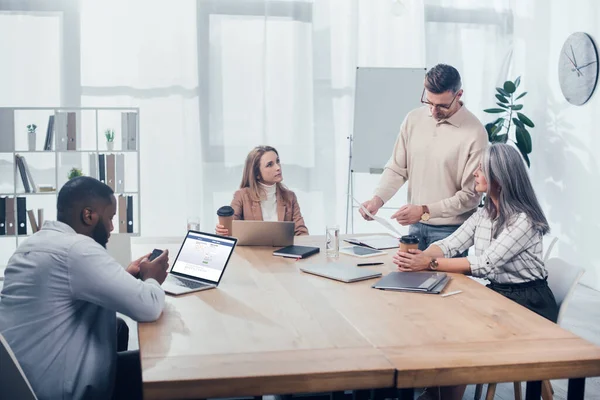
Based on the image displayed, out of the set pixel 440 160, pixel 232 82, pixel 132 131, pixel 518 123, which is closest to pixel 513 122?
pixel 518 123

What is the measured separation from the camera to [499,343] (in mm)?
1734

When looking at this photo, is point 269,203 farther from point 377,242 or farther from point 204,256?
point 204,256

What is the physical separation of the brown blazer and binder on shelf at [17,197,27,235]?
2.28m

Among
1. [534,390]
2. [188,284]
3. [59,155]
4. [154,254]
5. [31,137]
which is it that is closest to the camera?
[534,390]

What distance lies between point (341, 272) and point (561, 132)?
12.3 feet

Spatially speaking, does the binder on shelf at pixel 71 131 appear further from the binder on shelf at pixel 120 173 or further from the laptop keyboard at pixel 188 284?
the laptop keyboard at pixel 188 284

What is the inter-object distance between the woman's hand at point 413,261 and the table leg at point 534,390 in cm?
73

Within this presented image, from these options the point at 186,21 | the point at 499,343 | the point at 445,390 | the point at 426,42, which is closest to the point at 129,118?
the point at 186,21

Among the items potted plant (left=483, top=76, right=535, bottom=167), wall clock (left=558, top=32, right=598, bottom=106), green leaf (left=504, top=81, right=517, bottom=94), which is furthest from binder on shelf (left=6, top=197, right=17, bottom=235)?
wall clock (left=558, top=32, right=598, bottom=106)

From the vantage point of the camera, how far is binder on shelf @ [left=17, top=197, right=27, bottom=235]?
17.0 feet

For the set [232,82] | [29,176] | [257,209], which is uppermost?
[232,82]

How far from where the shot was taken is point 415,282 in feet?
7.76

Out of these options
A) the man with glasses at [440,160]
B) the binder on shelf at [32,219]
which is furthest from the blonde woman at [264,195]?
the binder on shelf at [32,219]

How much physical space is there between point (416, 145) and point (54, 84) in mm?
3393
